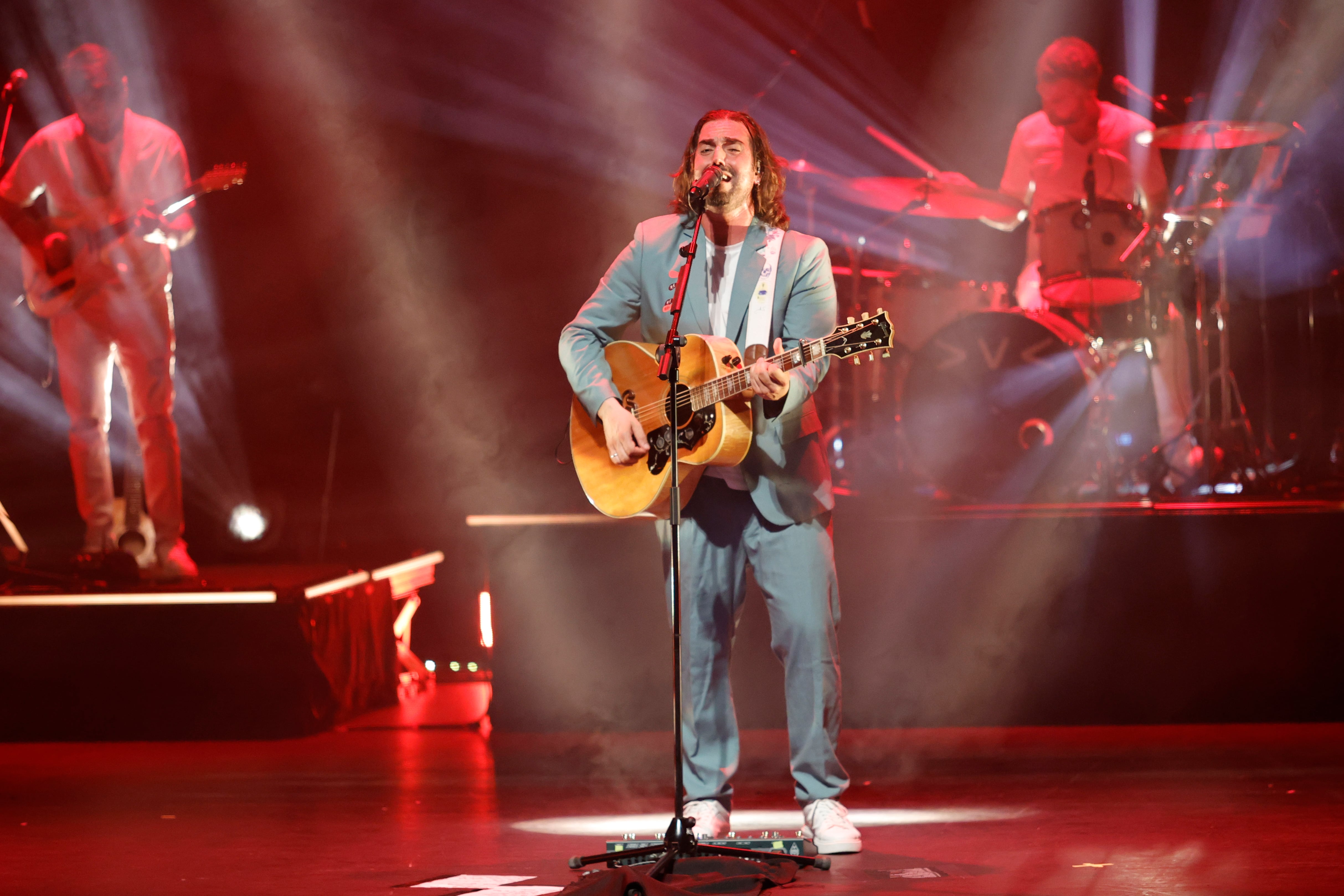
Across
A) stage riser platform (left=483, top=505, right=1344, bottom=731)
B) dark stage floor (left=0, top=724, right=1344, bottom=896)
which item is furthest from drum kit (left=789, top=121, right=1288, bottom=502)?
dark stage floor (left=0, top=724, right=1344, bottom=896)

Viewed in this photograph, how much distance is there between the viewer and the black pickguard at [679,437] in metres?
3.12

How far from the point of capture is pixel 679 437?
10.4ft

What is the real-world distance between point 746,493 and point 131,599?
3191 mm

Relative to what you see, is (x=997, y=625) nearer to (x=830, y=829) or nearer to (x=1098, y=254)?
(x=830, y=829)

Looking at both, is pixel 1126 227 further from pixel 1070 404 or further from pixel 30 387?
pixel 30 387

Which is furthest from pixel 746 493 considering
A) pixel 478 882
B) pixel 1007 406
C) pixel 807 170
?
pixel 807 170

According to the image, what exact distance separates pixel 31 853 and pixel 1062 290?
5169 millimetres

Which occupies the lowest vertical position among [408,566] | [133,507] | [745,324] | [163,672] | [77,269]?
[163,672]

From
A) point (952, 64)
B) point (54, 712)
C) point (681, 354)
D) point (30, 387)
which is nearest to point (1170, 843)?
point (681, 354)

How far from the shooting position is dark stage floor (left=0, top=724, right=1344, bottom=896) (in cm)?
300

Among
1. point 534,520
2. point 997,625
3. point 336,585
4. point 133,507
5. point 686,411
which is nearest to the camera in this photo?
point 686,411

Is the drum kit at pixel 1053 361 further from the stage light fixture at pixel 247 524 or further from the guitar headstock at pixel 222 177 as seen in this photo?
the stage light fixture at pixel 247 524

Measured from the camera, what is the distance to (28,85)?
6121mm

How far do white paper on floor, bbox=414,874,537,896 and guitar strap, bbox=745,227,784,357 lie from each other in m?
1.48
